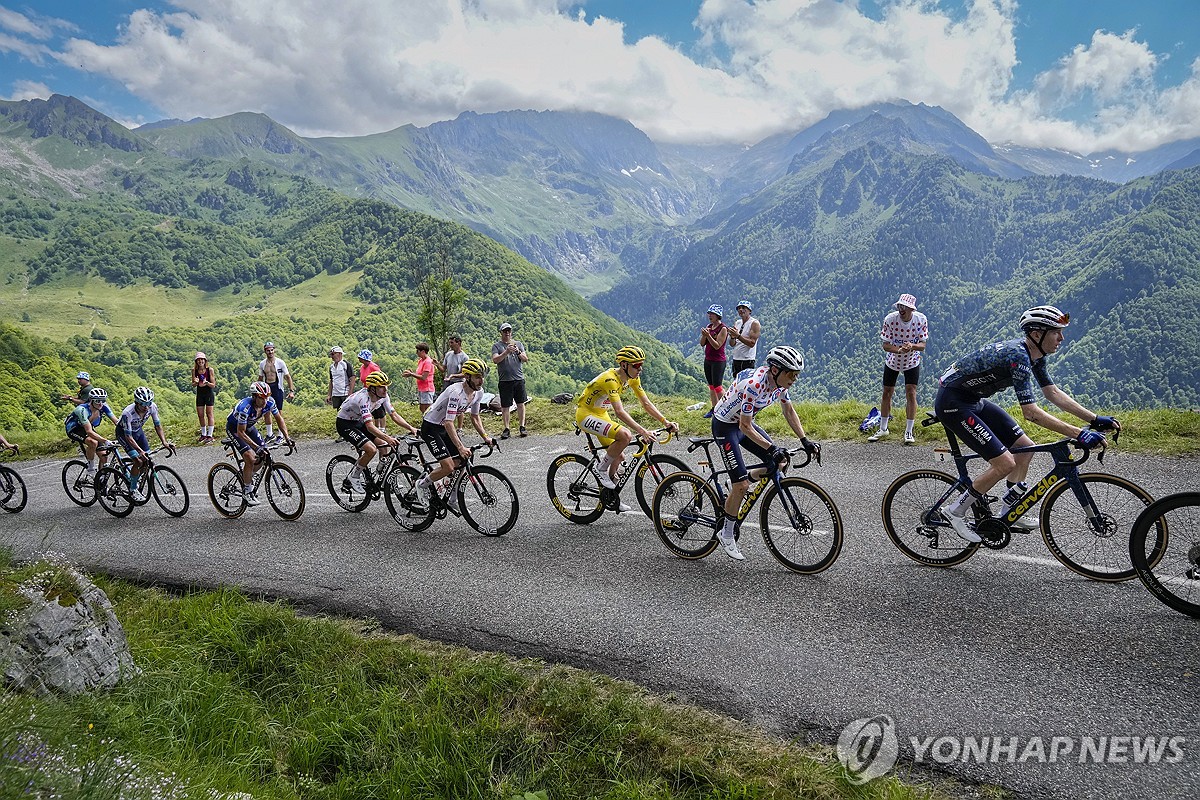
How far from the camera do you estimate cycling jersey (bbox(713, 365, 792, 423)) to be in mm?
6449

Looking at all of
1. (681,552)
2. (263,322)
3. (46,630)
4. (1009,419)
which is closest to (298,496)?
(46,630)

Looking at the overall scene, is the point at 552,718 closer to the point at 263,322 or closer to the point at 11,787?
the point at 11,787

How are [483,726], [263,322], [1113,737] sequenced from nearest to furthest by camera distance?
[1113,737] → [483,726] → [263,322]

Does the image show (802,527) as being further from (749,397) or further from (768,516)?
(749,397)

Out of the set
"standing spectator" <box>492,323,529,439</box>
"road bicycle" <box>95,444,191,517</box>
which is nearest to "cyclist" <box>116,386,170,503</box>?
"road bicycle" <box>95,444,191,517</box>

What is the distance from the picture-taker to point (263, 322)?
526 feet

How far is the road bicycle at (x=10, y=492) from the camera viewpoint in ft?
41.4

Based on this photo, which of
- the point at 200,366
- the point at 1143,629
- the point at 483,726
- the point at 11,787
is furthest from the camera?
the point at 200,366

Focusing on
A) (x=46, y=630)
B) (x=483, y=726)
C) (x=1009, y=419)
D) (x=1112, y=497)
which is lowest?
(x=483, y=726)

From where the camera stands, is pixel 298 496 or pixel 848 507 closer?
pixel 848 507

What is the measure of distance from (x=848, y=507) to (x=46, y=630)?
26.1 ft

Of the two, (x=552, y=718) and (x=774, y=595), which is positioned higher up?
(x=774, y=595)

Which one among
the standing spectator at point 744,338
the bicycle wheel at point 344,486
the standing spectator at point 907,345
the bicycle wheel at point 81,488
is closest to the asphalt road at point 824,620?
the bicycle wheel at point 344,486

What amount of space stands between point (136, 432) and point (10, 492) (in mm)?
4007
